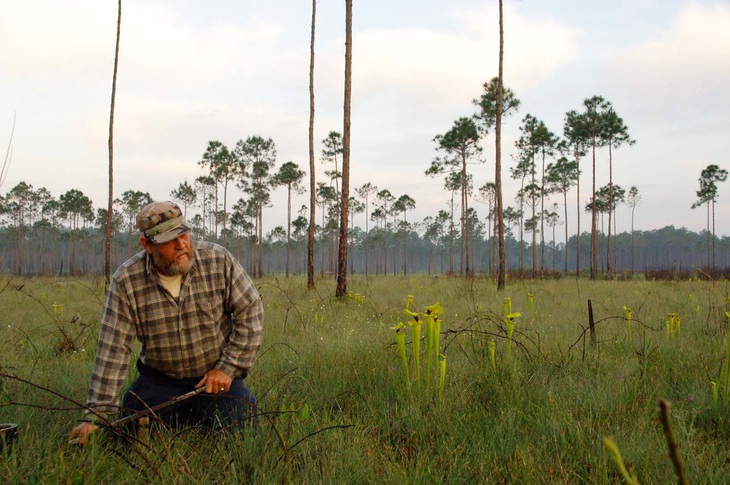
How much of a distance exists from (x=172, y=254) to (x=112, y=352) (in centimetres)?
63

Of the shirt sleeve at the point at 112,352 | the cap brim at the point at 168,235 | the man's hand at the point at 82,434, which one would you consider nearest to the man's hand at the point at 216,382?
the shirt sleeve at the point at 112,352

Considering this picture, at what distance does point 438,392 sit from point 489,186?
5161 cm

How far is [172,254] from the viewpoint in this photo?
2689 mm

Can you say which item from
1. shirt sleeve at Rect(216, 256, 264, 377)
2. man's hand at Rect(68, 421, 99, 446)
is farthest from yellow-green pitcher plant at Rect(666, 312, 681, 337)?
man's hand at Rect(68, 421, 99, 446)

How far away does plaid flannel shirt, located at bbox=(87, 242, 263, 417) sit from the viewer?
2.70 metres

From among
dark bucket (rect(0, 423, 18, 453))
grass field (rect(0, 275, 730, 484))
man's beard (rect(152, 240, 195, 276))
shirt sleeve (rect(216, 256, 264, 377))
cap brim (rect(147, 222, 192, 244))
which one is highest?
cap brim (rect(147, 222, 192, 244))

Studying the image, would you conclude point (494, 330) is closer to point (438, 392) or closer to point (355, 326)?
point (355, 326)

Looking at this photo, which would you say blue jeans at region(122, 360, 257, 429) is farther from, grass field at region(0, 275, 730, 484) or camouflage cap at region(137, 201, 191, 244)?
camouflage cap at region(137, 201, 191, 244)

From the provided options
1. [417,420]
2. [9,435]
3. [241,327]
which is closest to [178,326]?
[241,327]

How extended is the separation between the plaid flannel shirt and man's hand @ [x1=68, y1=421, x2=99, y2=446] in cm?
32

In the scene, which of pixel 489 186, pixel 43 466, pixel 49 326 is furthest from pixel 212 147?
pixel 43 466

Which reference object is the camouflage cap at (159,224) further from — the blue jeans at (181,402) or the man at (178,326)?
the blue jeans at (181,402)

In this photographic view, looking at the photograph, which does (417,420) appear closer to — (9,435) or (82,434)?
(82,434)

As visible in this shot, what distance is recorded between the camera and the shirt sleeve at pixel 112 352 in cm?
258
